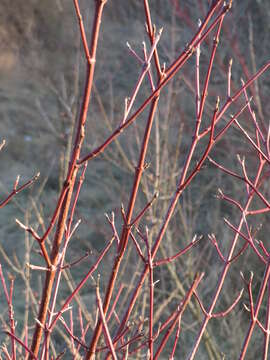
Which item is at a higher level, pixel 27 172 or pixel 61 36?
pixel 61 36

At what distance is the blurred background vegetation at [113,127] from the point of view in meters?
3.70

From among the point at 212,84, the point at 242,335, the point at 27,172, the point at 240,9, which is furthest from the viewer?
the point at 27,172

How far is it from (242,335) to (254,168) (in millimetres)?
1727

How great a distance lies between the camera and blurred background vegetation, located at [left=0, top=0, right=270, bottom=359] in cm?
370

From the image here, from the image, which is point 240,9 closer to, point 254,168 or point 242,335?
point 254,168

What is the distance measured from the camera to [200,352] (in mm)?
3816

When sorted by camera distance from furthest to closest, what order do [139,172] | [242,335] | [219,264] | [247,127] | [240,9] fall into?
[240,9]
[247,127]
[219,264]
[242,335]
[139,172]

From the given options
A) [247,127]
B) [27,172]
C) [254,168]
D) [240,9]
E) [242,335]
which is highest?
[240,9]

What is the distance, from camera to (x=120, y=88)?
9070 mm

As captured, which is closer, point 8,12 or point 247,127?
point 247,127

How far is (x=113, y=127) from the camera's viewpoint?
238 inches

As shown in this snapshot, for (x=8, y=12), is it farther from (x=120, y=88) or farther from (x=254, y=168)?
(x=254, y=168)

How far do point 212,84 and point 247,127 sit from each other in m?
2.02

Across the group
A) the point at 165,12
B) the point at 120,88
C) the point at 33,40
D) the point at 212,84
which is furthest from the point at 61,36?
→ the point at 212,84
